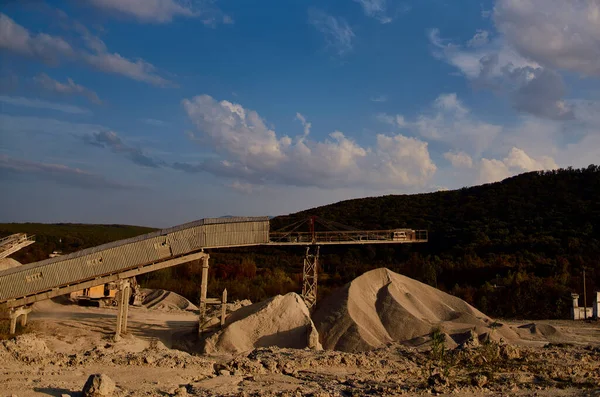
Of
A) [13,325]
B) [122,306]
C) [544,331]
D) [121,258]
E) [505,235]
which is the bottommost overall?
[544,331]

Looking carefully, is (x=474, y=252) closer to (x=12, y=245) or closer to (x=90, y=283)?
(x=90, y=283)

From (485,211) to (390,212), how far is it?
39.8 feet

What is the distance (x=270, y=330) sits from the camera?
73.6 feet

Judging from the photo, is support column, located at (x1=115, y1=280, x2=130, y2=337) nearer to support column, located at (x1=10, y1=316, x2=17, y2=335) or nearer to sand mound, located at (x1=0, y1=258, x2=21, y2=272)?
support column, located at (x1=10, y1=316, x2=17, y2=335)

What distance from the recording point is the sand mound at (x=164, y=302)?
36031 mm

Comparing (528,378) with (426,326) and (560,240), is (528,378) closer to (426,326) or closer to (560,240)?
(426,326)

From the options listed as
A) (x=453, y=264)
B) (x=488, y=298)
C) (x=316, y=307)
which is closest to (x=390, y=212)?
(x=453, y=264)

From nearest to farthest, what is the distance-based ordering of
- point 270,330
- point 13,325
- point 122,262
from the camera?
point 13,325, point 270,330, point 122,262

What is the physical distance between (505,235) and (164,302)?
111ft

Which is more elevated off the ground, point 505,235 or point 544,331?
point 505,235

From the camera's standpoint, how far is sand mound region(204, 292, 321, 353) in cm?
2170

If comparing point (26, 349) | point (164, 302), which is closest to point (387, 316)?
point (26, 349)

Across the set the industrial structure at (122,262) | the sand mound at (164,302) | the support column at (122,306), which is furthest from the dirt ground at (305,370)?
the sand mound at (164,302)

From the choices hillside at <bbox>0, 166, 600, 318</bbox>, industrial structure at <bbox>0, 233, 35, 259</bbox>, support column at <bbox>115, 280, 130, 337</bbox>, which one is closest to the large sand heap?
support column at <bbox>115, 280, 130, 337</bbox>
